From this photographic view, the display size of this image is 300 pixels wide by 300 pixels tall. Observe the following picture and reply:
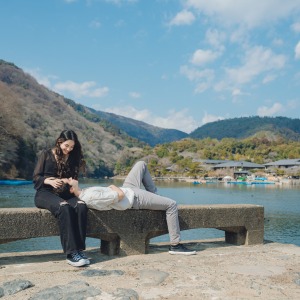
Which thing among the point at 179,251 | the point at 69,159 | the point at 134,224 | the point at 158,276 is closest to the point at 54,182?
the point at 69,159

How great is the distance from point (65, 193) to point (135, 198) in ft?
2.93

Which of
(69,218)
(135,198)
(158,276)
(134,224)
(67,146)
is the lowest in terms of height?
(158,276)

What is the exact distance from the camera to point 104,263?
15.5ft

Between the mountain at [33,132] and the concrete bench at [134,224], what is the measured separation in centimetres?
4764

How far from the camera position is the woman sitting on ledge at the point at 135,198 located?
4.84 meters

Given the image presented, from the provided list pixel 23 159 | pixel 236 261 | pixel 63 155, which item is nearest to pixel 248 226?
pixel 236 261

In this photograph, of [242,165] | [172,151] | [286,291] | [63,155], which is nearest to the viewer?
[286,291]

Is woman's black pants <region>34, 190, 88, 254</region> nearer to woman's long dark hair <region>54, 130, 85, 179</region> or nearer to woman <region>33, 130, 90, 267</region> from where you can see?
woman <region>33, 130, 90, 267</region>

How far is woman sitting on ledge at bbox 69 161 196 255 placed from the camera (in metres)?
4.84

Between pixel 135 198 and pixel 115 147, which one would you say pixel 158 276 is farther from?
pixel 115 147

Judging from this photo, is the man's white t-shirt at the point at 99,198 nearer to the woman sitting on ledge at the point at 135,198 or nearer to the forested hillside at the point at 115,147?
the woman sitting on ledge at the point at 135,198

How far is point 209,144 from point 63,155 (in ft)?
518

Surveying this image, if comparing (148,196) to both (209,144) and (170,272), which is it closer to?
(170,272)

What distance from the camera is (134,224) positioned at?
521 cm
